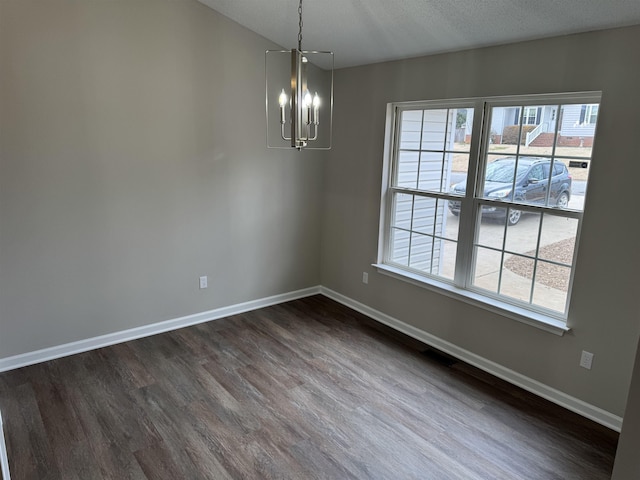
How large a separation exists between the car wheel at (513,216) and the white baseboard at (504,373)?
1.10 meters

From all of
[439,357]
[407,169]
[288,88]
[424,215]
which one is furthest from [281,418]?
[288,88]

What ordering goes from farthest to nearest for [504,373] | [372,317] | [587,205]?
[372,317]
[504,373]
[587,205]

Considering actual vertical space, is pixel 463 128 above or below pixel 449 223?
above

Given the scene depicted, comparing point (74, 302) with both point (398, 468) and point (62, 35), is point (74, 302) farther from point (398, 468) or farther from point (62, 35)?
point (398, 468)

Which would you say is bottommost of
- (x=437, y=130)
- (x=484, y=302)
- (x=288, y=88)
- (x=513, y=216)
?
(x=484, y=302)

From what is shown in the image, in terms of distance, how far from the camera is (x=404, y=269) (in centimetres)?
415

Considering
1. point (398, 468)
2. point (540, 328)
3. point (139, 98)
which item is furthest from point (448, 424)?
point (139, 98)

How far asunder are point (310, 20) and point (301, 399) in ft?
9.41

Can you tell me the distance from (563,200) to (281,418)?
238 centimetres

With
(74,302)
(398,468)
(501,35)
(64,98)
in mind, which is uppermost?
(501,35)

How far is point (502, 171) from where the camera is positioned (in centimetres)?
328

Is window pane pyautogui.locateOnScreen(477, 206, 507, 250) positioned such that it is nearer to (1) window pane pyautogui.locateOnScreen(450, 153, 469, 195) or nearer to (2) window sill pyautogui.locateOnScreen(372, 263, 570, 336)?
(1) window pane pyautogui.locateOnScreen(450, 153, 469, 195)

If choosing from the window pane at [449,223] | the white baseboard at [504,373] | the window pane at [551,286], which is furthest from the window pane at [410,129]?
the white baseboard at [504,373]

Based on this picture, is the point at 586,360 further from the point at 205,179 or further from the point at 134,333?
the point at 134,333
